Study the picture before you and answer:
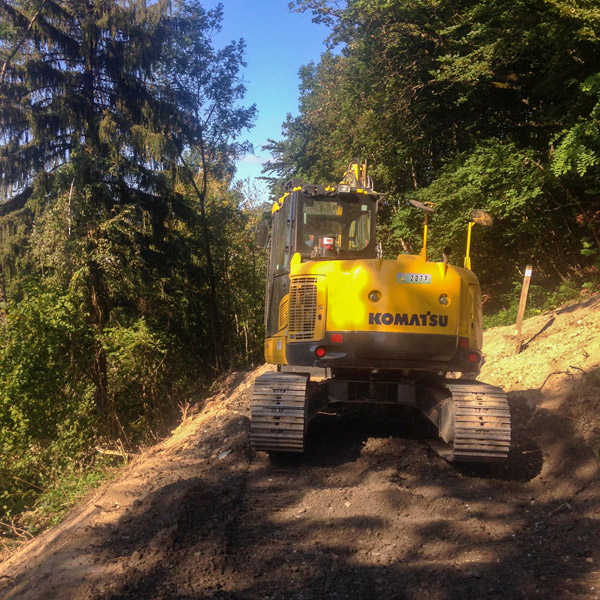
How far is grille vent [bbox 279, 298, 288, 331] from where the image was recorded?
22.2 ft

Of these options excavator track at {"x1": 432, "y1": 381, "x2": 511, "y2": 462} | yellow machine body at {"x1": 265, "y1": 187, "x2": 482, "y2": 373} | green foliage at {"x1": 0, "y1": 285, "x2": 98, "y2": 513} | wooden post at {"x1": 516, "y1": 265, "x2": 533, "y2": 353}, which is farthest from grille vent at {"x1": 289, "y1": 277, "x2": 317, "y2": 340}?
green foliage at {"x1": 0, "y1": 285, "x2": 98, "y2": 513}

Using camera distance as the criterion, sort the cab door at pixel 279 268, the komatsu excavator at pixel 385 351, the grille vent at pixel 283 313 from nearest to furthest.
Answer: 1. the komatsu excavator at pixel 385 351
2. the grille vent at pixel 283 313
3. the cab door at pixel 279 268

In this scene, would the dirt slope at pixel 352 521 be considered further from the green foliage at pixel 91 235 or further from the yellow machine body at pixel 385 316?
the green foliage at pixel 91 235

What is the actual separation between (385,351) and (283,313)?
1.42 metres

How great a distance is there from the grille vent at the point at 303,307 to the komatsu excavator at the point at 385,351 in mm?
10

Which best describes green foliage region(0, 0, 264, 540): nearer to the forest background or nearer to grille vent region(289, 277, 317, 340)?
the forest background

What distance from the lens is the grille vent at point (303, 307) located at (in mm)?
6242

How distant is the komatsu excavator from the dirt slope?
1.64ft

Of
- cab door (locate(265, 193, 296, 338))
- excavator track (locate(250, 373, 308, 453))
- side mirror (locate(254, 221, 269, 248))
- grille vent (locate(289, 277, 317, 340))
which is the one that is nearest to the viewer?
excavator track (locate(250, 373, 308, 453))

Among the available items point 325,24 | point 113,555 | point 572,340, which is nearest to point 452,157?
point 325,24

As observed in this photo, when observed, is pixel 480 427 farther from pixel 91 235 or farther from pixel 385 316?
pixel 91 235

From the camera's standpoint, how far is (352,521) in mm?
5117

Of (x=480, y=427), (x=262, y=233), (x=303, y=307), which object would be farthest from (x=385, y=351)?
(x=262, y=233)

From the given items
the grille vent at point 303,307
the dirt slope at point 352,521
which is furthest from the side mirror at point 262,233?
the dirt slope at point 352,521
